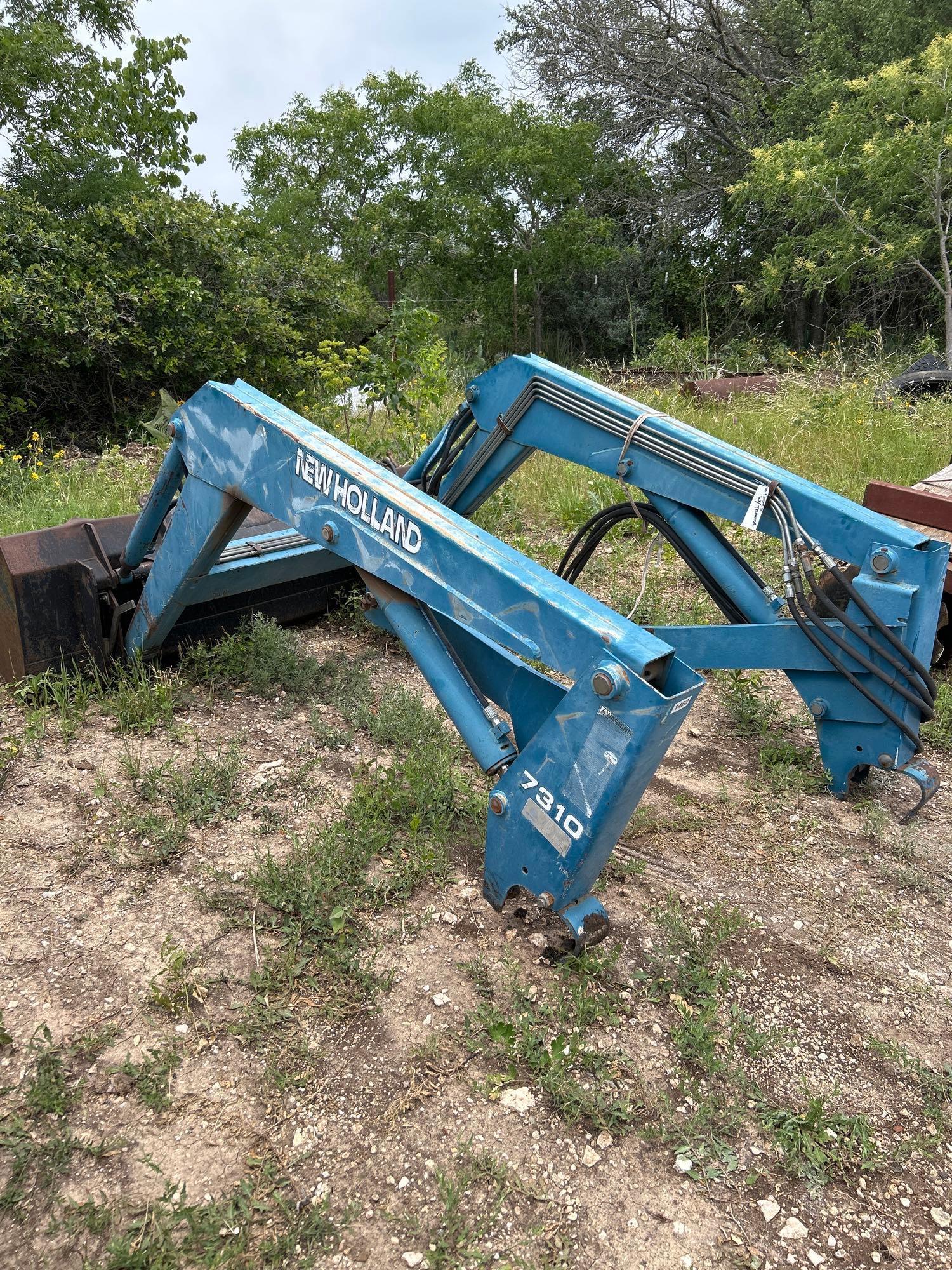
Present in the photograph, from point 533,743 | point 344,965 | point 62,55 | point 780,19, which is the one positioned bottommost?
point 344,965

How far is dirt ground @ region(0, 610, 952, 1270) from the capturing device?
6.33ft

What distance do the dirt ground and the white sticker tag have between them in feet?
3.65

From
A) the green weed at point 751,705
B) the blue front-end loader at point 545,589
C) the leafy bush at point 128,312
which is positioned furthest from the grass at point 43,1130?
the leafy bush at point 128,312

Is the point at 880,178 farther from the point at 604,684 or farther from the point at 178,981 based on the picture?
the point at 178,981

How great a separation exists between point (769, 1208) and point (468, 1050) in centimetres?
76

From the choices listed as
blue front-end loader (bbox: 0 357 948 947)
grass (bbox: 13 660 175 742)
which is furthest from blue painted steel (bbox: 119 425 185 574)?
grass (bbox: 13 660 175 742)

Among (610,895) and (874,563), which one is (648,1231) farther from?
(874,563)

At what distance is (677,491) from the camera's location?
342 centimetres

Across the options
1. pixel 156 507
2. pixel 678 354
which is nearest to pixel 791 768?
pixel 156 507

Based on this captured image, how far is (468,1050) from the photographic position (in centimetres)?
234

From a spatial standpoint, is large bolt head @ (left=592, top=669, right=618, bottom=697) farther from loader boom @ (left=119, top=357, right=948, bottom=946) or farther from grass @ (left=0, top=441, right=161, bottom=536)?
grass @ (left=0, top=441, right=161, bottom=536)

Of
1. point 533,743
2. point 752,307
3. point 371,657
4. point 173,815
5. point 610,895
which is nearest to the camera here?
point 533,743

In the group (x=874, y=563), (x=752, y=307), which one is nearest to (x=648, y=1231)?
(x=874, y=563)

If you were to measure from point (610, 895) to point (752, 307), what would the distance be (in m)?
16.5
